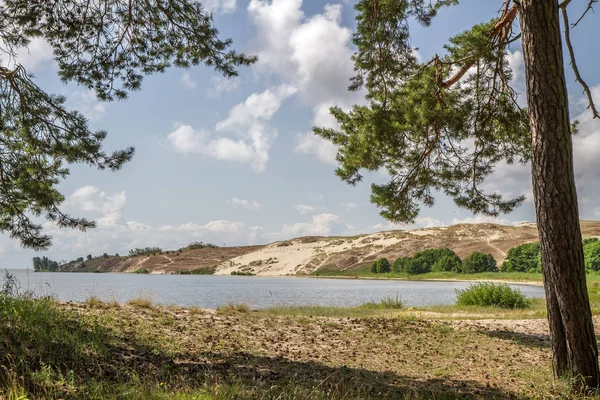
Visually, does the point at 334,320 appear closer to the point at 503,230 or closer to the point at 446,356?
the point at 446,356

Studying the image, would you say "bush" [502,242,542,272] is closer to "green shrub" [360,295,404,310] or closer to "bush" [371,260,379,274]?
"bush" [371,260,379,274]

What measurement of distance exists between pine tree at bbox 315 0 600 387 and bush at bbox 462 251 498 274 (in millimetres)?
34387

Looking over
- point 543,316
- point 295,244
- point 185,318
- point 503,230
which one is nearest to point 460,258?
point 503,230

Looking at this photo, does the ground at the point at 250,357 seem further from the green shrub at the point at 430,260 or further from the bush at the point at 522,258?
the green shrub at the point at 430,260

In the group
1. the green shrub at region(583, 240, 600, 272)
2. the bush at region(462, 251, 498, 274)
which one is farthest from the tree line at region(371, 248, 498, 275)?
the green shrub at region(583, 240, 600, 272)

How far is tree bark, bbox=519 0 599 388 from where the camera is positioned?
581cm

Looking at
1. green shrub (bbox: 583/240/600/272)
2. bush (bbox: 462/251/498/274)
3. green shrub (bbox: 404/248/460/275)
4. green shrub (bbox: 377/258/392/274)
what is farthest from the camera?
green shrub (bbox: 377/258/392/274)

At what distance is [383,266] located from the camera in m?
50.0

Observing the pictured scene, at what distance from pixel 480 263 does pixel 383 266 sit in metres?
10.4

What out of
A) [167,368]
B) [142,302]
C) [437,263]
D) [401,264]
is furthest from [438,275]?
[167,368]

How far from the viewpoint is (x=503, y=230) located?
5366 centimetres

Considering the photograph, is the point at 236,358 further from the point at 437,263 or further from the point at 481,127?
the point at 437,263

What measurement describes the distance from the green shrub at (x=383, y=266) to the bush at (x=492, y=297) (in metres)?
33.2

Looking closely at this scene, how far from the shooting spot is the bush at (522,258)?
42.5 meters
